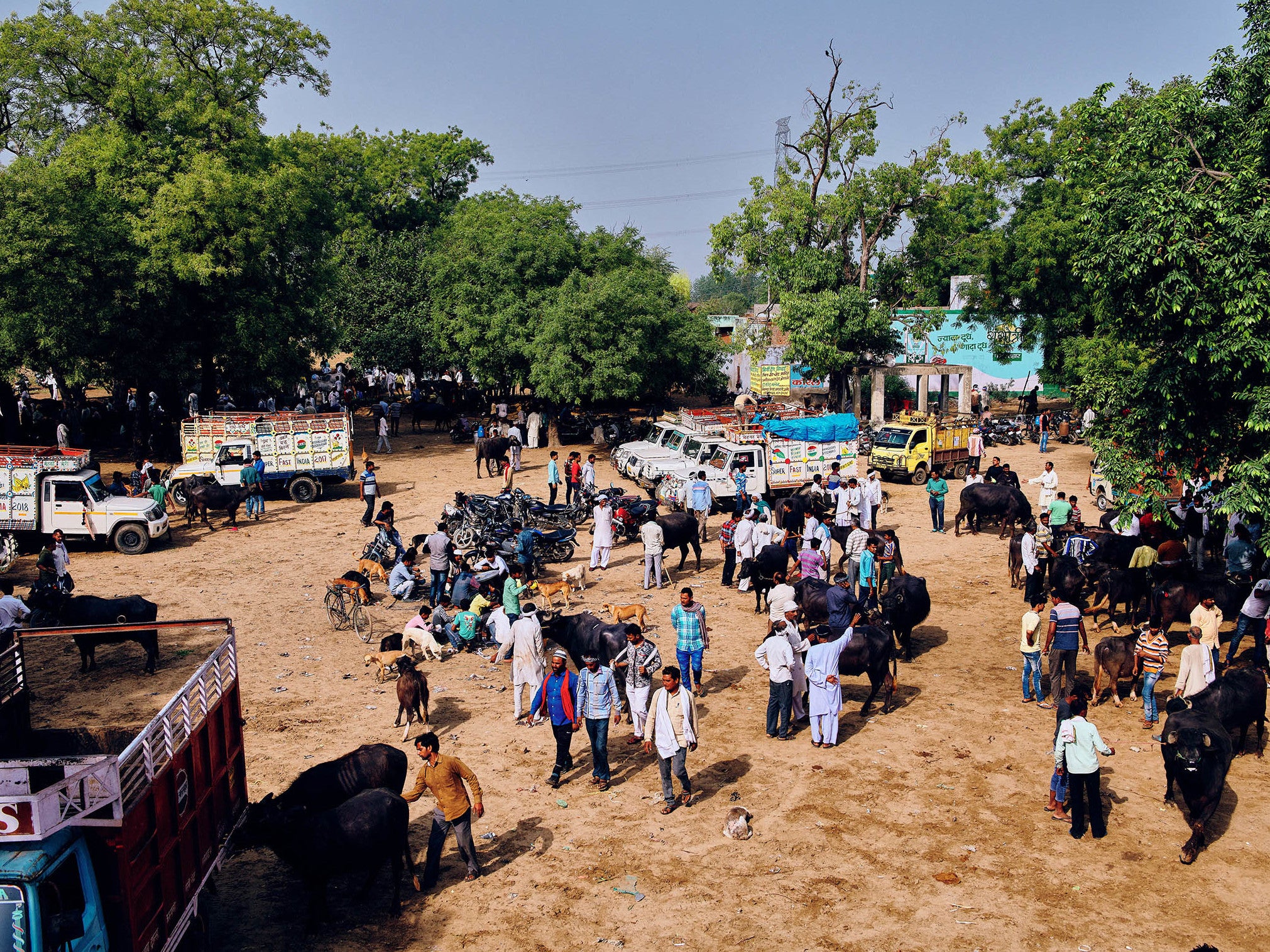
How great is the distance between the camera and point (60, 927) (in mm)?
5609

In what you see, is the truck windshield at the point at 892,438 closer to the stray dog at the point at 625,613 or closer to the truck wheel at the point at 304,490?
the stray dog at the point at 625,613

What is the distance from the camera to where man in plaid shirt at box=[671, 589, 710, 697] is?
492 inches

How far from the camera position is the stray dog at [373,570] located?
18078 mm

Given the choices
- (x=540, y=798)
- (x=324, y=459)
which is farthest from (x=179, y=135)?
(x=540, y=798)

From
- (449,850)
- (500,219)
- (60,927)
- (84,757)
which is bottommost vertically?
(449,850)

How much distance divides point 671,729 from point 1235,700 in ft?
21.4

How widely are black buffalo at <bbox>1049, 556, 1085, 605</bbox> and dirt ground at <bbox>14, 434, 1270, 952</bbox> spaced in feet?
3.50

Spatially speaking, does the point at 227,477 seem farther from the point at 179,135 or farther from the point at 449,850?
the point at 449,850

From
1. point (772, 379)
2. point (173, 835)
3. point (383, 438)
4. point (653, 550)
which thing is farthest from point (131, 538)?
point (772, 379)

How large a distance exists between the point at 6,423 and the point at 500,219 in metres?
19.9

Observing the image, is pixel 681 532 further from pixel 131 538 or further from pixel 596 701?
pixel 131 538

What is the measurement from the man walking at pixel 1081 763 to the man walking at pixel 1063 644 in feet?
9.99

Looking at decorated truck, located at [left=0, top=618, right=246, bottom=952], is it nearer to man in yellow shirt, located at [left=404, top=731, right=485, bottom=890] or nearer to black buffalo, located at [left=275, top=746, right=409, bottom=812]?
black buffalo, located at [left=275, top=746, right=409, bottom=812]

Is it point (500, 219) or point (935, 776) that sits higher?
point (500, 219)
